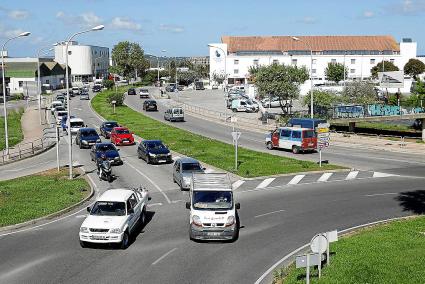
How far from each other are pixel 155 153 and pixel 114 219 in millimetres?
18354

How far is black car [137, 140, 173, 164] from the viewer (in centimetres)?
3834

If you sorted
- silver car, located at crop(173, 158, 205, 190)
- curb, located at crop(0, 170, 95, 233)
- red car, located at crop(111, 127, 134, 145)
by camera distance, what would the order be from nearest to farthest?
curb, located at crop(0, 170, 95, 233) < silver car, located at crop(173, 158, 205, 190) < red car, located at crop(111, 127, 134, 145)

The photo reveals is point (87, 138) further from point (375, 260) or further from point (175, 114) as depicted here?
point (375, 260)

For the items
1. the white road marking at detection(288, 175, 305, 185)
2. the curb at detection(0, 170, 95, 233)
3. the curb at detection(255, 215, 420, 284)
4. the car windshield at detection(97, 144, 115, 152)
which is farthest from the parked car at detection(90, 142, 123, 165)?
the curb at detection(255, 215, 420, 284)

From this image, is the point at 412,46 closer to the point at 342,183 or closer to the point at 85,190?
the point at 342,183

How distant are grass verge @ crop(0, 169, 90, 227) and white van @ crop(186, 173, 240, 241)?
7617mm

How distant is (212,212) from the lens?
2072 centimetres

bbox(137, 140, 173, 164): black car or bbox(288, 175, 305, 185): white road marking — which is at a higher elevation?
bbox(137, 140, 173, 164): black car

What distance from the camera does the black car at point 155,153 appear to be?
126ft

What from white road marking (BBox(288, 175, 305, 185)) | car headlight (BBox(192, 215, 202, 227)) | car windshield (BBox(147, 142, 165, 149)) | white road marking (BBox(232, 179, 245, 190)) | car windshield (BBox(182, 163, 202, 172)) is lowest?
white road marking (BBox(232, 179, 245, 190))

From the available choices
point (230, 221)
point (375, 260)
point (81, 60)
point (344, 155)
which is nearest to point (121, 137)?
point (344, 155)

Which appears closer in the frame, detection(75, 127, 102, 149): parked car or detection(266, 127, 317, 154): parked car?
detection(266, 127, 317, 154): parked car

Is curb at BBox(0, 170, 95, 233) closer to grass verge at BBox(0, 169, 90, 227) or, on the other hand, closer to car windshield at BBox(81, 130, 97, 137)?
grass verge at BBox(0, 169, 90, 227)

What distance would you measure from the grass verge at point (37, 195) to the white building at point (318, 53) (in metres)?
98.3
